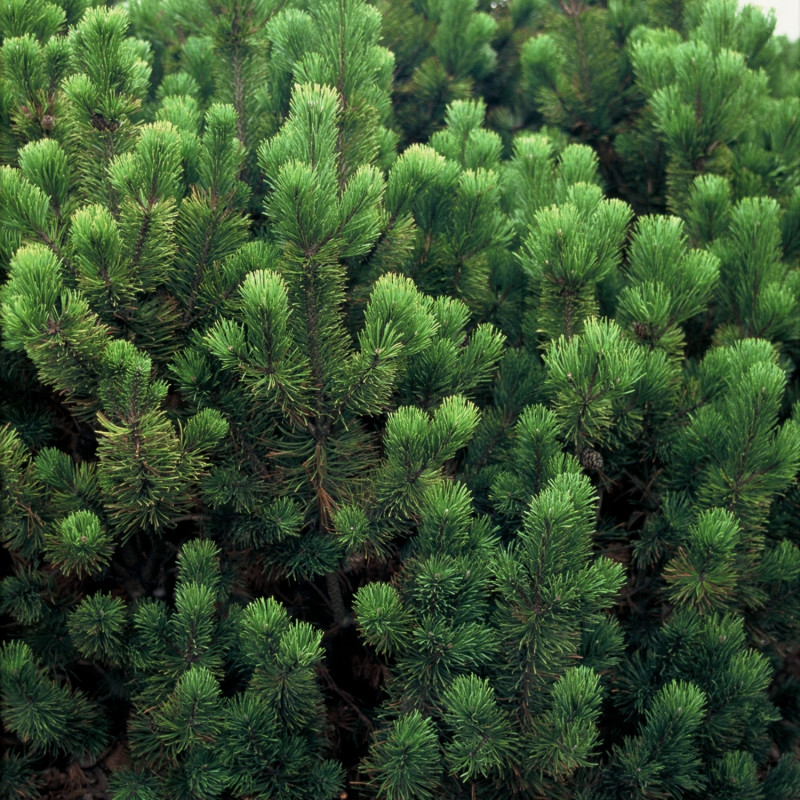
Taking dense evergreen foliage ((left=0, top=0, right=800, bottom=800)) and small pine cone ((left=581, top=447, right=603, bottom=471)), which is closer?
dense evergreen foliage ((left=0, top=0, right=800, bottom=800))

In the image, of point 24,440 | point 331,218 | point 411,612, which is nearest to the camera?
point 331,218

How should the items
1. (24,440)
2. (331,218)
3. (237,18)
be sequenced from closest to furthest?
(331,218)
(24,440)
(237,18)

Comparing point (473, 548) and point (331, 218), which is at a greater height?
point (331, 218)

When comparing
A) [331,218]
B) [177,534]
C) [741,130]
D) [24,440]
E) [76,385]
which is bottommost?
[177,534]

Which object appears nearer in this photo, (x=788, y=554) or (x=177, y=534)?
(x=788, y=554)

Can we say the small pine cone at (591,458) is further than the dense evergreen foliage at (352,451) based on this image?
Yes

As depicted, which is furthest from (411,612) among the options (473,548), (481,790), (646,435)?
(646,435)

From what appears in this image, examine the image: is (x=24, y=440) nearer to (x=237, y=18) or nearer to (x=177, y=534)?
(x=177, y=534)

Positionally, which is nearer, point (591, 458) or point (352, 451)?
point (352, 451)
